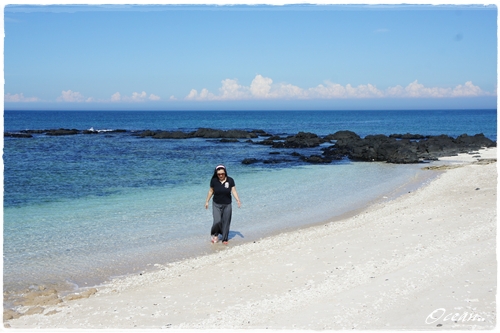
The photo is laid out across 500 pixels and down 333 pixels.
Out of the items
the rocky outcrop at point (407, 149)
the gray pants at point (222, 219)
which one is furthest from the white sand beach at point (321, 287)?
the rocky outcrop at point (407, 149)

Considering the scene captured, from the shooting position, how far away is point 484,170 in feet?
76.0

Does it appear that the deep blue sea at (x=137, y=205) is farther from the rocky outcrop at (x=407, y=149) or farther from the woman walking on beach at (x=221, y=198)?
the rocky outcrop at (x=407, y=149)

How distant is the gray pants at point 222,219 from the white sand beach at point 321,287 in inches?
13.0

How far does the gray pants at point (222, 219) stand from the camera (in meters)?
11.4

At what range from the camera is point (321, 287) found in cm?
765

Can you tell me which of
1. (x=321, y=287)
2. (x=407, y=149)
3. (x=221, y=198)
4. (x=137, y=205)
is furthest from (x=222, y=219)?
(x=407, y=149)

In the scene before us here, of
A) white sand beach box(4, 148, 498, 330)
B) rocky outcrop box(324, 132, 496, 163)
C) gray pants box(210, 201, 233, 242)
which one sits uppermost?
rocky outcrop box(324, 132, 496, 163)

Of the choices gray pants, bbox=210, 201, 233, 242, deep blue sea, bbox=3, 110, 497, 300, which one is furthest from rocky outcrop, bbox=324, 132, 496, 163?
gray pants, bbox=210, 201, 233, 242

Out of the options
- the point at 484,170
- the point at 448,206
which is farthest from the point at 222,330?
the point at 484,170

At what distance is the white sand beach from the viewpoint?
634cm

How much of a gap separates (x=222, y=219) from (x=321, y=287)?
4313 mm

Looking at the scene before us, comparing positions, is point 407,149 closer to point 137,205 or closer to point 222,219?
point 137,205

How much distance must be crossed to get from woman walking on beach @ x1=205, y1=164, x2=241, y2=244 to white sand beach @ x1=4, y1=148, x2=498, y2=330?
0.38 metres

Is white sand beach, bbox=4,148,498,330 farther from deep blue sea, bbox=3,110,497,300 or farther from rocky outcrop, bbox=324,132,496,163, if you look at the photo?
rocky outcrop, bbox=324,132,496,163
